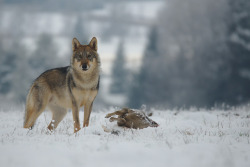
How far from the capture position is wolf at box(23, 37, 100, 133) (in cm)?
779

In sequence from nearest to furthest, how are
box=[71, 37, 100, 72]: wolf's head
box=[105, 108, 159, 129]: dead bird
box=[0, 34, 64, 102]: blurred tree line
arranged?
box=[105, 108, 159, 129]: dead bird
box=[71, 37, 100, 72]: wolf's head
box=[0, 34, 64, 102]: blurred tree line

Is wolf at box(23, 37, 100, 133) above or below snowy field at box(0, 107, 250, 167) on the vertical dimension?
above

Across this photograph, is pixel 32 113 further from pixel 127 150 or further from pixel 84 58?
pixel 127 150

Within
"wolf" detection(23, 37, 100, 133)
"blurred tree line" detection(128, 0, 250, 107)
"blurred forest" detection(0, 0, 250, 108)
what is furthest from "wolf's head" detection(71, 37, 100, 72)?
"blurred tree line" detection(128, 0, 250, 107)

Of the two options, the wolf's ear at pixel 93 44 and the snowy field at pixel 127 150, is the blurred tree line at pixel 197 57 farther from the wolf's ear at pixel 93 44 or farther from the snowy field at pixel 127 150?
the snowy field at pixel 127 150

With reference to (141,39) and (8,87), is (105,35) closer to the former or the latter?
(141,39)

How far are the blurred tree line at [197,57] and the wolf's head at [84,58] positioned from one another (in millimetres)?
25017

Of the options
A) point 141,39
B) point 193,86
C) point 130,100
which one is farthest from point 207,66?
point 141,39

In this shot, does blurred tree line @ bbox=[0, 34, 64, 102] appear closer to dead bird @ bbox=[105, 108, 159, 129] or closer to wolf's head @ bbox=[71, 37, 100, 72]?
wolf's head @ bbox=[71, 37, 100, 72]

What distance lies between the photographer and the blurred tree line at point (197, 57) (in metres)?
34.0

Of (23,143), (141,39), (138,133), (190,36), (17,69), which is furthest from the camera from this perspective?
(141,39)

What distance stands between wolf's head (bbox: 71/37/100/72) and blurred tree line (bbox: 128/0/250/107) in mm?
25017

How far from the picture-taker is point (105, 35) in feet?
315

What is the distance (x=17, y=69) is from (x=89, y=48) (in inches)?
1659
